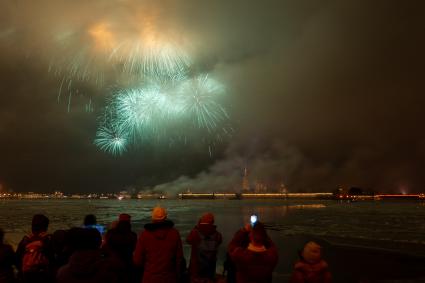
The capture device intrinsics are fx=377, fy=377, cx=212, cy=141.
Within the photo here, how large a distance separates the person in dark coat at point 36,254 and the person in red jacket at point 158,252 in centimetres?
155

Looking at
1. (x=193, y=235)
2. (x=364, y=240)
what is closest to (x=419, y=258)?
(x=364, y=240)

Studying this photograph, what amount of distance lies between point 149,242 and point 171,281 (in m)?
0.64

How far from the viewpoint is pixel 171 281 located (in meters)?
5.26

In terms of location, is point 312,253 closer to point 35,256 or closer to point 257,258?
point 257,258

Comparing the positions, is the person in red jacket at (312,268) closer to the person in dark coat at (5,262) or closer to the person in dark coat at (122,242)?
the person in dark coat at (122,242)

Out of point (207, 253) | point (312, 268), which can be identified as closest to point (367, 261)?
point (207, 253)

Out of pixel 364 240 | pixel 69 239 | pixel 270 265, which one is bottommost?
pixel 364 240

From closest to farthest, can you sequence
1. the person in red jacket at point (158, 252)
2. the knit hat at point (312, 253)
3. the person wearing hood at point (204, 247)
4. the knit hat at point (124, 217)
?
the knit hat at point (312, 253) → the person in red jacket at point (158, 252) → the person wearing hood at point (204, 247) → the knit hat at point (124, 217)

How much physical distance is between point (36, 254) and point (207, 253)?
8.95 feet

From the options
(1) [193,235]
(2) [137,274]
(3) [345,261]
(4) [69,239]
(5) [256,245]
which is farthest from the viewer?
(3) [345,261]

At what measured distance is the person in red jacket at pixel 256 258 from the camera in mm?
4988

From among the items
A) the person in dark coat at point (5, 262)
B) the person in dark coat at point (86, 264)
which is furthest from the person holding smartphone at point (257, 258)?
Answer: the person in dark coat at point (5, 262)

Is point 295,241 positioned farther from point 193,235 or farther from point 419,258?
point 193,235

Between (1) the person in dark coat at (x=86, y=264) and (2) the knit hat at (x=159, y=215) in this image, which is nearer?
(1) the person in dark coat at (x=86, y=264)
